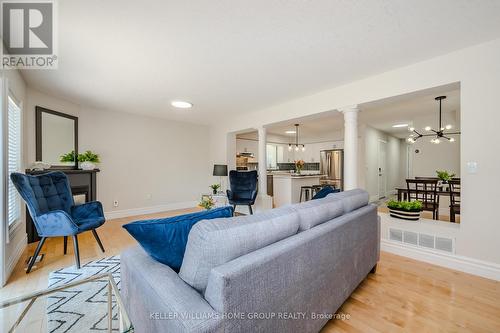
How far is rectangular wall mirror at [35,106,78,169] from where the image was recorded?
3.55 metres

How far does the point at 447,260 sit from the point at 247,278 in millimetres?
2780

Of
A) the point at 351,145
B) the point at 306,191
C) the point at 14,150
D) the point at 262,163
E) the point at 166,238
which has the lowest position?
the point at 306,191

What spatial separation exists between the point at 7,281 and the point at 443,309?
3.93 metres

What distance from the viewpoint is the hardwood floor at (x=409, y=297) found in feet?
5.17

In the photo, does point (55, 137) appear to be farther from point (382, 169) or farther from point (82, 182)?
point (382, 169)

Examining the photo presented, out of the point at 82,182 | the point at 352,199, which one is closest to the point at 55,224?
the point at 82,182

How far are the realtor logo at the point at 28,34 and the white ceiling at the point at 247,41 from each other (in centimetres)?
11

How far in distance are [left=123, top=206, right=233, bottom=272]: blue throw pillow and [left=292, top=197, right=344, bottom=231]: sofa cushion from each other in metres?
0.69

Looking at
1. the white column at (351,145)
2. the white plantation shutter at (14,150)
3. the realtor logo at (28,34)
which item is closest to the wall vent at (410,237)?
the white column at (351,145)

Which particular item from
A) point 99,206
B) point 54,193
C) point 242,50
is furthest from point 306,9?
point 54,193

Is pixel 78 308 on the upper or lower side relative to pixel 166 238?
lower

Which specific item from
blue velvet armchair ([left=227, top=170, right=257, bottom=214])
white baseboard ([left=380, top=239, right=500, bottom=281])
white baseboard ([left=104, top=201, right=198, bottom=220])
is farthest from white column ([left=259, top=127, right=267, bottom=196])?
white baseboard ([left=380, top=239, right=500, bottom=281])

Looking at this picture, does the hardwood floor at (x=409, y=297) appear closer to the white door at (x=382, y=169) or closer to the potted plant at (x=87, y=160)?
the potted plant at (x=87, y=160)

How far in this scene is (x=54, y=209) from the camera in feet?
9.07
